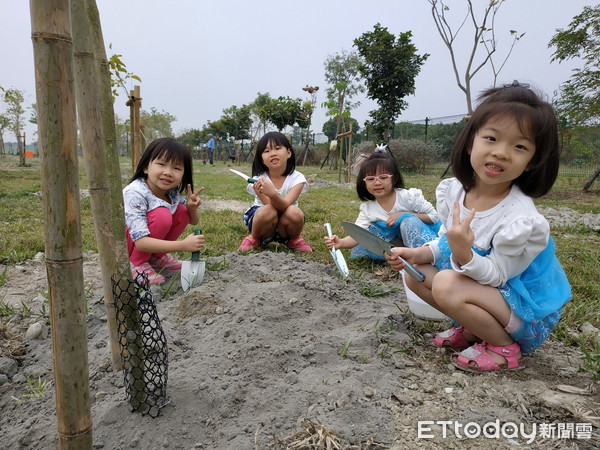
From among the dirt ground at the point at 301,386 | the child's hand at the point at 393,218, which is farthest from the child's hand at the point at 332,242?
the child's hand at the point at 393,218

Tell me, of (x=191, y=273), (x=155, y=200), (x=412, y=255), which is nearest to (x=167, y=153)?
(x=155, y=200)

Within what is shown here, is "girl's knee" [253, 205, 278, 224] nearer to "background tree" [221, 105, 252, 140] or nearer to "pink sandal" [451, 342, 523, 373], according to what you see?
"pink sandal" [451, 342, 523, 373]

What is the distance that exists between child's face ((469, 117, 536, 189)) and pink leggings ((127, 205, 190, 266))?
1834mm

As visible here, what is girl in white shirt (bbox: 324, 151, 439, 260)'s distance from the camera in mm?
3021

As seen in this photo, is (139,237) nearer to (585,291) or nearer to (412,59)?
(585,291)

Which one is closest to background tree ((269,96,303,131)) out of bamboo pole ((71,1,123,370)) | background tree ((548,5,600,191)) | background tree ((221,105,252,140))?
background tree ((221,105,252,140))

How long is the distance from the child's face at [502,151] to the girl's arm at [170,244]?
1.45 meters

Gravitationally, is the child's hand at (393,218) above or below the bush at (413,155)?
below

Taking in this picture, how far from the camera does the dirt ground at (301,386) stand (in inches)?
48.1

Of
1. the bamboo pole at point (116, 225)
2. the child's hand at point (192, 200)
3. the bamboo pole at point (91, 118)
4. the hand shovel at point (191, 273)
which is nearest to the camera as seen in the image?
the bamboo pole at point (91, 118)

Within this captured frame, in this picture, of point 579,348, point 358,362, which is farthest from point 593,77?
point 358,362

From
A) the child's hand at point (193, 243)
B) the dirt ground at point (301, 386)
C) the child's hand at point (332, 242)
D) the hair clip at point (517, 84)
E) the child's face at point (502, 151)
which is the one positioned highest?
the hair clip at point (517, 84)

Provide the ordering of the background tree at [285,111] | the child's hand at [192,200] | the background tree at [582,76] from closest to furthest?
the child's hand at [192,200] → the background tree at [582,76] → the background tree at [285,111]

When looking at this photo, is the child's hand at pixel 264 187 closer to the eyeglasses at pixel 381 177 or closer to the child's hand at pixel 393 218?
the eyeglasses at pixel 381 177
